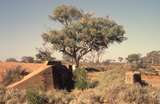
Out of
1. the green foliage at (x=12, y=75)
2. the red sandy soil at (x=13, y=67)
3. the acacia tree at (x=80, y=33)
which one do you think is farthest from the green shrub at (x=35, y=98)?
the acacia tree at (x=80, y=33)

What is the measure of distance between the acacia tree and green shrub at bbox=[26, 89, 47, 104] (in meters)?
28.1

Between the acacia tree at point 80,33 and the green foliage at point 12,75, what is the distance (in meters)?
21.2

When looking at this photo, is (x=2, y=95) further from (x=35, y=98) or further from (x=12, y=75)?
(x=12, y=75)

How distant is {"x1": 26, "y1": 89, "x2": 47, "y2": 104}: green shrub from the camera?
69.2ft

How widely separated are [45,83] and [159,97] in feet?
27.0

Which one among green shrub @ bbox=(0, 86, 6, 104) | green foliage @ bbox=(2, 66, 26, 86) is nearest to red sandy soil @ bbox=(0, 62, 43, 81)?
green foliage @ bbox=(2, 66, 26, 86)

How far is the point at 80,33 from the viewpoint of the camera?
50531 millimetres

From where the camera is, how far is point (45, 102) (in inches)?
846

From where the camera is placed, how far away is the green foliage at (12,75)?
91.7 ft

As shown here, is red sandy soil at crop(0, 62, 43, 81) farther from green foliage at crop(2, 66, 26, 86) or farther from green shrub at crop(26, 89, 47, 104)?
green shrub at crop(26, 89, 47, 104)

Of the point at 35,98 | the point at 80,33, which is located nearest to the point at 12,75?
the point at 35,98

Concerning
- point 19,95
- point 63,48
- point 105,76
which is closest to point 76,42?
point 63,48

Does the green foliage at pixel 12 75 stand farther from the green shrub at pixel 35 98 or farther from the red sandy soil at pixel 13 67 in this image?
the green shrub at pixel 35 98

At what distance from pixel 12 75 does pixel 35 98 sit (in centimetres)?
756
